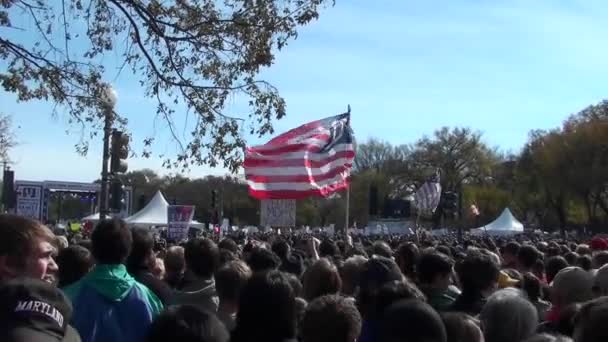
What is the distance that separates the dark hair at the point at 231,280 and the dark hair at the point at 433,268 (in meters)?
1.79

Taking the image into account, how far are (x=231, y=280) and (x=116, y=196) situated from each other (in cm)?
990

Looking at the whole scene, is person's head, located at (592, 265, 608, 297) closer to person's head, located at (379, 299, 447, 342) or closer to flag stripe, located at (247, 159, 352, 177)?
person's head, located at (379, 299, 447, 342)

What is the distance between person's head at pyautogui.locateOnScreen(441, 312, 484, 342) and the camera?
13.4ft

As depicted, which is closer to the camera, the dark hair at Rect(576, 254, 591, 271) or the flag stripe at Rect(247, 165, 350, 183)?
the dark hair at Rect(576, 254, 591, 271)

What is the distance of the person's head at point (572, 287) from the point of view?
6.18m

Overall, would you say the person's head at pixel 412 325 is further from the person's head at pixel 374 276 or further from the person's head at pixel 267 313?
the person's head at pixel 374 276

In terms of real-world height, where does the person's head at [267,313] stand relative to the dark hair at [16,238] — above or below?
below

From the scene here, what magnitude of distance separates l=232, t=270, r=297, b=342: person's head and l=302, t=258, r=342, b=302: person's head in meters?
2.45

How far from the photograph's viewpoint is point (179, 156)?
1166cm

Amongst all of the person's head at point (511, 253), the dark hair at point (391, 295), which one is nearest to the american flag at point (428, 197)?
the person's head at point (511, 253)

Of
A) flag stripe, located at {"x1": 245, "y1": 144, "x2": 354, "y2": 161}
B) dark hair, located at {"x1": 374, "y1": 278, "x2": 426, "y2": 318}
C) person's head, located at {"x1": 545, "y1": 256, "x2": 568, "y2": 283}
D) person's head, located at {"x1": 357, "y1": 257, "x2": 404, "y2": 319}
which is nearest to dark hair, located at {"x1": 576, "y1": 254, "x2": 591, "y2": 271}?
person's head, located at {"x1": 545, "y1": 256, "x2": 568, "y2": 283}

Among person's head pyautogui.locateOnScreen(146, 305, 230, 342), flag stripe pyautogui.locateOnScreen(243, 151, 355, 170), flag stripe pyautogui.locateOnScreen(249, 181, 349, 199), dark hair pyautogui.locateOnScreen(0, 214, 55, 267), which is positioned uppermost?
flag stripe pyautogui.locateOnScreen(243, 151, 355, 170)

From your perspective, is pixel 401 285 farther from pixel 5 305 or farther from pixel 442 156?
pixel 442 156

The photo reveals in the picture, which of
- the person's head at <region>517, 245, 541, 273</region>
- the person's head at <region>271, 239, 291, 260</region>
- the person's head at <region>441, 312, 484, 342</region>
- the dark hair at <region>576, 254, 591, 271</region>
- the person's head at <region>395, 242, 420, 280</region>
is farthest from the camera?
the dark hair at <region>576, 254, 591, 271</region>
